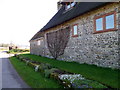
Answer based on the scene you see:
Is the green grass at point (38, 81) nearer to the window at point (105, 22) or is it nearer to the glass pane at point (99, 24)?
the window at point (105, 22)

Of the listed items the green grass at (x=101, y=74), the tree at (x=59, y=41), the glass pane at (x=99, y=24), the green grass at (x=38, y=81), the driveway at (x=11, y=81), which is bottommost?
the driveway at (x=11, y=81)

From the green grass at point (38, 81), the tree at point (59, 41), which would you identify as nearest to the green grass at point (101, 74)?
the green grass at point (38, 81)

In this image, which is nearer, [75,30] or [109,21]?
[109,21]

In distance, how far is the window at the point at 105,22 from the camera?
8.27 meters

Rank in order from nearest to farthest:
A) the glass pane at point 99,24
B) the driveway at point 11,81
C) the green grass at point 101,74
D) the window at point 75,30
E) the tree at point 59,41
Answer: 1. the green grass at point 101,74
2. the driveway at point 11,81
3. the glass pane at point 99,24
4. the window at point 75,30
5. the tree at point 59,41

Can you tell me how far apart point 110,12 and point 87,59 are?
4114 mm

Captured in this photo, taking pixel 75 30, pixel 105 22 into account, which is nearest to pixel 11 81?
pixel 105 22

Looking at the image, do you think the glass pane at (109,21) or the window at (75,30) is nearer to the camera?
the glass pane at (109,21)

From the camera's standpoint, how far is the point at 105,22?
8.84m

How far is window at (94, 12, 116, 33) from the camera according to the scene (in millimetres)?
8272

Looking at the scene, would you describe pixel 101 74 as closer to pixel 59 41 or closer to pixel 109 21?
pixel 109 21

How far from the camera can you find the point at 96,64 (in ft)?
31.1

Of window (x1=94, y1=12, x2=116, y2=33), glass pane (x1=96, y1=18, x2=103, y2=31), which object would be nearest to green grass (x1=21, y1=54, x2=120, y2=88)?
window (x1=94, y1=12, x2=116, y2=33)

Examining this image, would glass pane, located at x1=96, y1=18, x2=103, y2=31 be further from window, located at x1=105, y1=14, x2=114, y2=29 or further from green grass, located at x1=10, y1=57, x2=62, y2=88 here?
green grass, located at x1=10, y1=57, x2=62, y2=88
